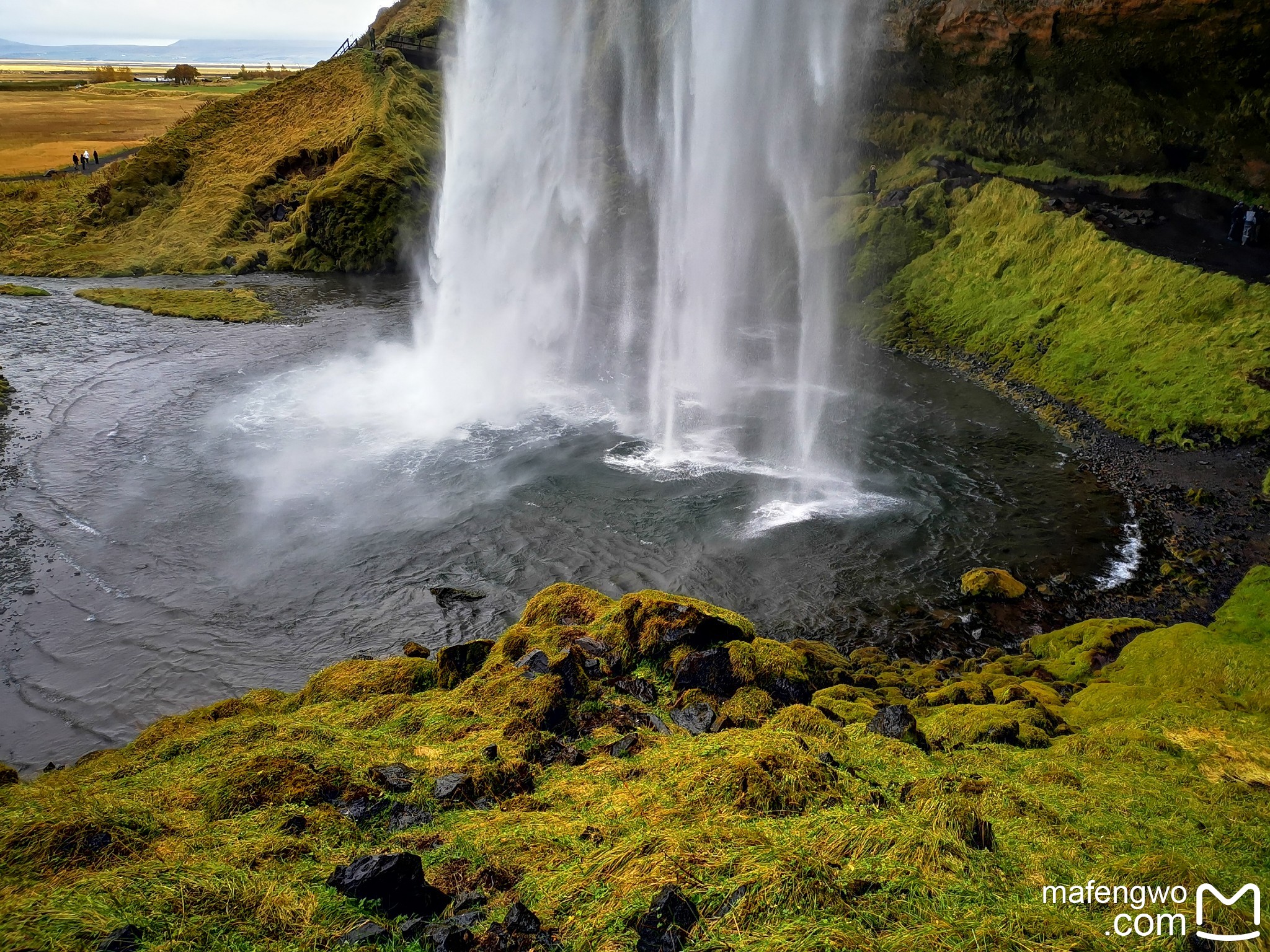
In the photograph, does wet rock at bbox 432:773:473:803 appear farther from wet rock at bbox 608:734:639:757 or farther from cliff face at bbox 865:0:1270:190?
cliff face at bbox 865:0:1270:190

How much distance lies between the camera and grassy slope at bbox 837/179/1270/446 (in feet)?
69.0

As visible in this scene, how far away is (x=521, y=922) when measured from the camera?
4.98 meters

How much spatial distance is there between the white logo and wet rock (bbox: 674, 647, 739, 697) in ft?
18.7

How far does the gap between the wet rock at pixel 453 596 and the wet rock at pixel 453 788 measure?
23.0 ft

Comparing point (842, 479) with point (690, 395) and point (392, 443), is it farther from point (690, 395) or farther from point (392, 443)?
point (392, 443)

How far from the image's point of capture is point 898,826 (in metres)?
5.88

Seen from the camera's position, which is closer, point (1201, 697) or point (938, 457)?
point (1201, 697)

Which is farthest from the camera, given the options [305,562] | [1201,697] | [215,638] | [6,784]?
[305,562]

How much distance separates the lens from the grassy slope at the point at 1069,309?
21.0 metres

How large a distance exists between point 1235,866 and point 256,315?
118ft

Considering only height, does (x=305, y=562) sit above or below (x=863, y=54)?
below

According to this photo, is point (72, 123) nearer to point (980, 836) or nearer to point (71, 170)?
point (71, 170)

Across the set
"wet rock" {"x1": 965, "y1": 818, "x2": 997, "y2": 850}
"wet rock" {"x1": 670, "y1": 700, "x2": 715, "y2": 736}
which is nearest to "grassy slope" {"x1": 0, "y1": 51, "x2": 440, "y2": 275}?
A: "wet rock" {"x1": 670, "y1": 700, "x2": 715, "y2": 736}

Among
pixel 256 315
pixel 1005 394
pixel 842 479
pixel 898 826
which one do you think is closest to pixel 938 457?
pixel 842 479
